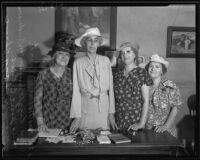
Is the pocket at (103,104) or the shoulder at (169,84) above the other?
the shoulder at (169,84)

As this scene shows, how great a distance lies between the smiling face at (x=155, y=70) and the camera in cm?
147

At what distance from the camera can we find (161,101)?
1492 millimetres

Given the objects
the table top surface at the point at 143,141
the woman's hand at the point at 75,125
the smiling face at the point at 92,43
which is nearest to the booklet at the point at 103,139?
the table top surface at the point at 143,141

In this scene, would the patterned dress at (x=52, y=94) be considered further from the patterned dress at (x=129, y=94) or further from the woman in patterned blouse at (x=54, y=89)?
the patterned dress at (x=129, y=94)

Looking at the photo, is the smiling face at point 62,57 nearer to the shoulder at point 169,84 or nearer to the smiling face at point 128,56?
the smiling face at point 128,56

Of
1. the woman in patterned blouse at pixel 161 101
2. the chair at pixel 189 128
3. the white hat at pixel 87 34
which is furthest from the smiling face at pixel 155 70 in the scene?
the white hat at pixel 87 34

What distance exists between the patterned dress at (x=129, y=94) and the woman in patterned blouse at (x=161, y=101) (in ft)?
0.14

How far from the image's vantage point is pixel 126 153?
1.44 m

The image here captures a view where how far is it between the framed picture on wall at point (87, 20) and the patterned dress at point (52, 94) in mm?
216

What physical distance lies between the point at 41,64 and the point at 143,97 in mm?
548

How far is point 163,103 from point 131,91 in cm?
19

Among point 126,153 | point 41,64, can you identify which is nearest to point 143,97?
point 126,153

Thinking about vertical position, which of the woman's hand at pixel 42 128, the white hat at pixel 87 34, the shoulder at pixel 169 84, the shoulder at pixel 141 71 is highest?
the white hat at pixel 87 34

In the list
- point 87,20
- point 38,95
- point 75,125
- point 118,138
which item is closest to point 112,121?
point 118,138
